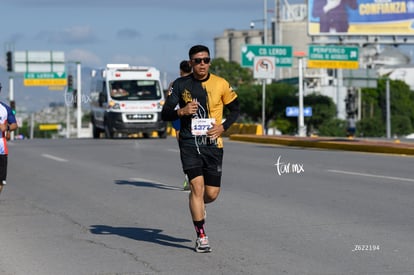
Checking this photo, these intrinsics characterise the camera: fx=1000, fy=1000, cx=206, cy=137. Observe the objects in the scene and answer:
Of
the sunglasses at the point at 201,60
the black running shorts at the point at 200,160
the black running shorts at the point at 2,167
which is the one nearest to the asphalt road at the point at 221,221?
the black running shorts at the point at 2,167

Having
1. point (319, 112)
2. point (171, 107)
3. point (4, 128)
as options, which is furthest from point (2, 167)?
point (319, 112)

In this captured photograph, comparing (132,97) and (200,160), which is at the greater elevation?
(132,97)

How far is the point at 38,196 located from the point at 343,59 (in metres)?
49.5

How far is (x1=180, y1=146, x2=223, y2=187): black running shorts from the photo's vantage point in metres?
9.09

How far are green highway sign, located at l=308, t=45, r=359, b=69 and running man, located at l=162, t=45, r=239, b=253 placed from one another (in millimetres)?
53836

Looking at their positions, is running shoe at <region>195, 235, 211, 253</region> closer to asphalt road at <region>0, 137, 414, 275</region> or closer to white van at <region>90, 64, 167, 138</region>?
asphalt road at <region>0, 137, 414, 275</region>

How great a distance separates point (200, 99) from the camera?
29.7 feet

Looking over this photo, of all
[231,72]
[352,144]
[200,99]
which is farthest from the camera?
[231,72]

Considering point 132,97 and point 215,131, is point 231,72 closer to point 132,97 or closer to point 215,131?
point 132,97

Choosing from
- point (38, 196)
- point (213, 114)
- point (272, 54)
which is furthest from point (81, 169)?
point (272, 54)

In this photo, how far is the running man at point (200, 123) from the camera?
8.99 m

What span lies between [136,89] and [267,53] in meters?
24.5

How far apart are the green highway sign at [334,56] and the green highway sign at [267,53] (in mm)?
1477

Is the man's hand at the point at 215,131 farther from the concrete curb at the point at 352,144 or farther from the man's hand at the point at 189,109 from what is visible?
the concrete curb at the point at 352,144
